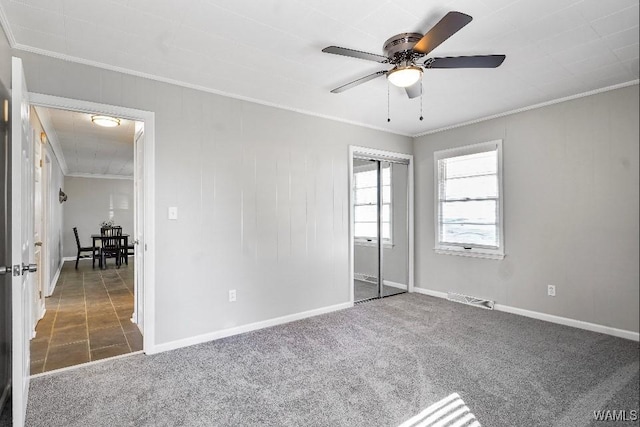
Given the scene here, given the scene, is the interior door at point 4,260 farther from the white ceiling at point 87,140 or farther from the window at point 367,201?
the window at point 367,201

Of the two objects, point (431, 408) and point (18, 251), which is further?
point (431, 408)

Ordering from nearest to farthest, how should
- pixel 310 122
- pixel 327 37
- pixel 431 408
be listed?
pixel 431 408
pixel 327 37
pixel 310 122

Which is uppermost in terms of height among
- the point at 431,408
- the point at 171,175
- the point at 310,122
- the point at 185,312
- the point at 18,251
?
the point at 310,122

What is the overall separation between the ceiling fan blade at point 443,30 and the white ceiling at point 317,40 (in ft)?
0.66

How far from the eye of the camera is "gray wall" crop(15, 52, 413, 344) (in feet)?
9.52

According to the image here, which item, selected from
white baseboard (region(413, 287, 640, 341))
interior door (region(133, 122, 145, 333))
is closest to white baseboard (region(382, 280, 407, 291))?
white baseboard (region(413, 287, 640, 341))

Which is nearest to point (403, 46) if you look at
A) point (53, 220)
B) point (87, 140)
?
point (87, 140)

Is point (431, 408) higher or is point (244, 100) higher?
point (244, 100)

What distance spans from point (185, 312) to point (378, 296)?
2.62m

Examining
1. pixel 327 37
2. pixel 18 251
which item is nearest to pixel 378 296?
pixel 327 37

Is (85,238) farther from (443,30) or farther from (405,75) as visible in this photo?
(443,30)

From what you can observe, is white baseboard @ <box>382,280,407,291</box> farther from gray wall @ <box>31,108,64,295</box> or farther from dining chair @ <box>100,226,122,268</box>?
dining chair @ <box>100,226,122,268</box>

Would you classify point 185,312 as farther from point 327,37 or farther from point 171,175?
point 327,37

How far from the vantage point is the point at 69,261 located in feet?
28.7
